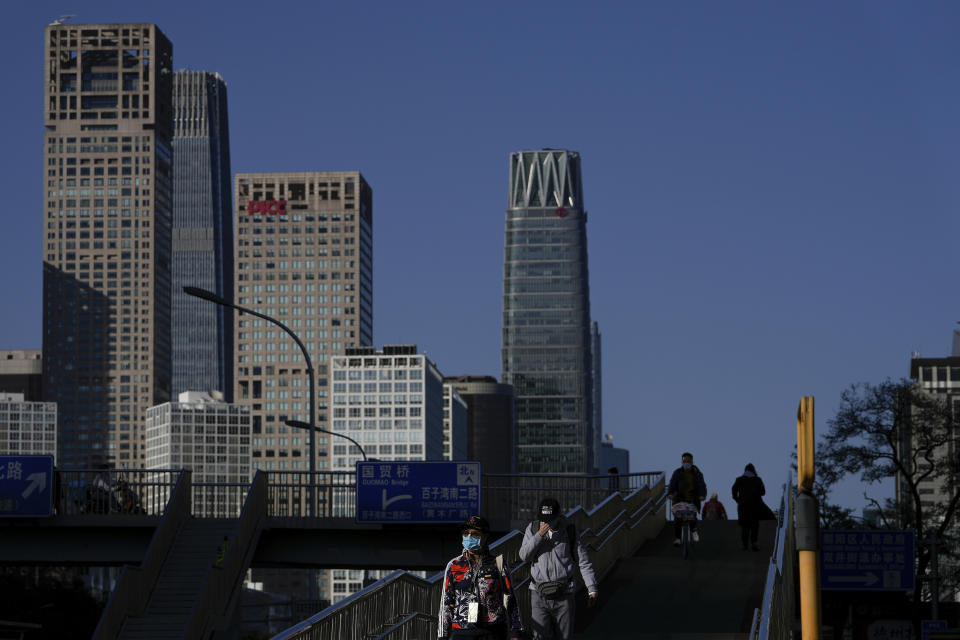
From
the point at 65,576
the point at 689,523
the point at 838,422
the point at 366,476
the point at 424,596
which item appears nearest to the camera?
the point at 424,596

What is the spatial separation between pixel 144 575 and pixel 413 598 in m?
20.1

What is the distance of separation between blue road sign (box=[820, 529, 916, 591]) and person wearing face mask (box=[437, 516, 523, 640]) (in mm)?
27812

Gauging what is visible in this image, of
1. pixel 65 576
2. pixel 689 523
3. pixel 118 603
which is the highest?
pixel 689 523

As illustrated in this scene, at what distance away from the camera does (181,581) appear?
118ft

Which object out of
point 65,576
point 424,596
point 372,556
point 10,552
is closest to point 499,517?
point 372,556

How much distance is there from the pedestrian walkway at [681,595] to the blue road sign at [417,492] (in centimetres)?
956

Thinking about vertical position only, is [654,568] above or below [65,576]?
above

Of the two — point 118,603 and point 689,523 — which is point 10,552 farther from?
point 689,523

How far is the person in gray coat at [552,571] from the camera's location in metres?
15.1

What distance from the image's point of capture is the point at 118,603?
33.2 meters

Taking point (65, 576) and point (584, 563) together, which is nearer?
point (584, 563)

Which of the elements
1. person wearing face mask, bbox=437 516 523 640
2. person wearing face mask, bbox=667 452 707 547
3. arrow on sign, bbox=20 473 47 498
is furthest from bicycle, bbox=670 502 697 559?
arrow on sign, bbox=20 473 47 498

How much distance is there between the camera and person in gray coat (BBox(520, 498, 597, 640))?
49.5ft

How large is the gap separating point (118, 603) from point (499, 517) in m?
10.2
